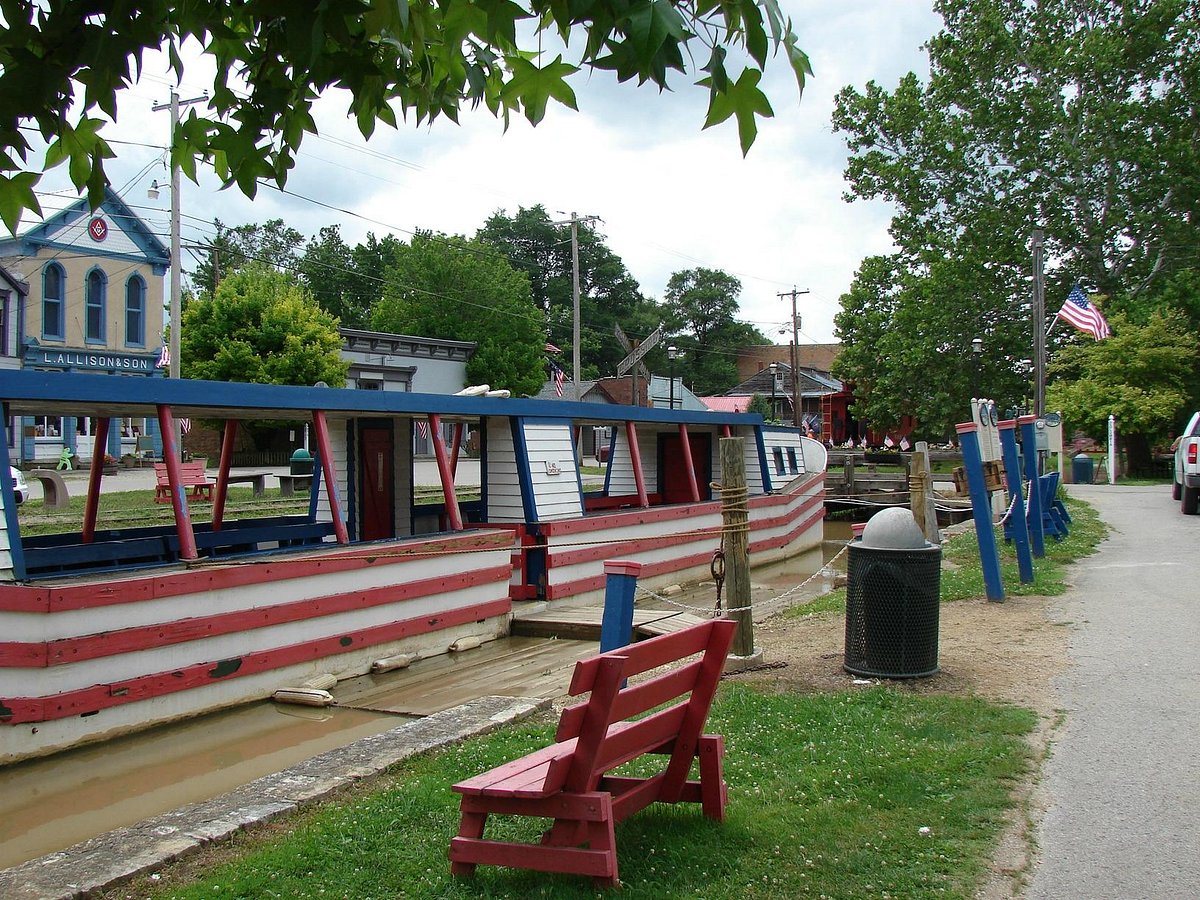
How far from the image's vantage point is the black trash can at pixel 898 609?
743 cm

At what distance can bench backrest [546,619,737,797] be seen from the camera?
3.80 meters

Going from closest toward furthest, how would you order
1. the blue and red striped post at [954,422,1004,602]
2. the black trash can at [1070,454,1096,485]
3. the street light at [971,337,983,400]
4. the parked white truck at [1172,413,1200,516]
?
1. the blue and red striped post at [954,422,1004,602]
2. the parked white truck at [1172,413,1200,516]
3. the black trash can at [1070,454,1096,485]
4. the street light at [971,337,983,400]

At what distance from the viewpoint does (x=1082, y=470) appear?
3506 cm

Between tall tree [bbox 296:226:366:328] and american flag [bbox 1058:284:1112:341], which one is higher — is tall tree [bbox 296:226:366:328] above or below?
above

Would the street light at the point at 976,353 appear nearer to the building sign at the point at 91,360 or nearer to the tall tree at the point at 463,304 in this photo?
the tall tree at the point at 463,304

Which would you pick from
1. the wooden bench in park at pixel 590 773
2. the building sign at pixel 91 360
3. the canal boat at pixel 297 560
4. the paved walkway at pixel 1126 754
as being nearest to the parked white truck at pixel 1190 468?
the paved walkway at pixel 1126 754

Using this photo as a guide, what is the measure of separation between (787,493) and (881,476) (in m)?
20.6

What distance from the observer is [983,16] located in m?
38.2

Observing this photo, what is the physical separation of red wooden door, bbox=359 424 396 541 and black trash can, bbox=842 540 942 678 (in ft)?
23.8

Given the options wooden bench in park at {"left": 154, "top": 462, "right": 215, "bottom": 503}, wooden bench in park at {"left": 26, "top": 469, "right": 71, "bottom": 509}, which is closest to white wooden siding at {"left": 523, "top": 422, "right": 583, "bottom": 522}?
wooden bench in park at {"left": 154, "top": 462, "right": 215, "bottom": 503}

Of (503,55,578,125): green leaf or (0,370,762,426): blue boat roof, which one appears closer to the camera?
(503,55,578,125): green leaf

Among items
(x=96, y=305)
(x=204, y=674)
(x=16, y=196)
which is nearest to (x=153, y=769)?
(x=204, y=674)

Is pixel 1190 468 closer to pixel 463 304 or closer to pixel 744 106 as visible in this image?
pixel 744 106

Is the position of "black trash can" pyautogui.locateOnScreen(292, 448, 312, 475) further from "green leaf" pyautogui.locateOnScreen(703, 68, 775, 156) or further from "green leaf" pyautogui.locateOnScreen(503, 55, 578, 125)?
"green leaf" pyautogui.locateOnScreen(703, 68, 775, 156)
